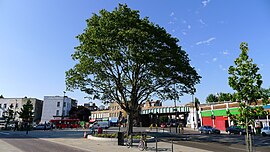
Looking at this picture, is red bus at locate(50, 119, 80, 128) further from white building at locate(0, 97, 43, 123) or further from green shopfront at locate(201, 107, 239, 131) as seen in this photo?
green shopfront at locate(201, 107, 239, 131)

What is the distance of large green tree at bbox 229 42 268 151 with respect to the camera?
10531 mm

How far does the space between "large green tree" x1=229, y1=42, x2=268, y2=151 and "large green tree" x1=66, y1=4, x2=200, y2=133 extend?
510 inches

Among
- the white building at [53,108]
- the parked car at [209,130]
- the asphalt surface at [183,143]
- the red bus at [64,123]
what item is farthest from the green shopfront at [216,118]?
the white building at [53,108]

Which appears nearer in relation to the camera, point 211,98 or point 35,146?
point 35,146

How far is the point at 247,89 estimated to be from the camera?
10672 millimetres

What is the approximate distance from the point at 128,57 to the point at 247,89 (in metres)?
15.3

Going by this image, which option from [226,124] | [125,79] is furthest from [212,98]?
[125,79]

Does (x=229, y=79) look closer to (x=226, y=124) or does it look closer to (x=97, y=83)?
(x=97, y=83)

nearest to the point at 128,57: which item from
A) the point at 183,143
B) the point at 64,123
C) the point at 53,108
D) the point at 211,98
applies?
the point at 183,143

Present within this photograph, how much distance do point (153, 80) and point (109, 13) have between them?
1008 cm

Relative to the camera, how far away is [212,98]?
112938 millimetres

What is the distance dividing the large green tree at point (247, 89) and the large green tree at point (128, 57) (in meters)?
13.0

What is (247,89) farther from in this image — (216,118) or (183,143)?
(216,118)

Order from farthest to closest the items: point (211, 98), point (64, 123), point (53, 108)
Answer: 1. point (211, 98)
2. point (53, 108)
3. point (64, 123)
